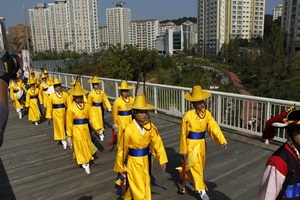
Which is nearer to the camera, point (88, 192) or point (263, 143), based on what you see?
point (88, 192)

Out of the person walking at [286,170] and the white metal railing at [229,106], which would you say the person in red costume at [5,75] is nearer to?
the person walking at [286,170]

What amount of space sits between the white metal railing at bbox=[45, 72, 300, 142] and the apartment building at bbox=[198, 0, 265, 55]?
262ft

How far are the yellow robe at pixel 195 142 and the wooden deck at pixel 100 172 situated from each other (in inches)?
20.4

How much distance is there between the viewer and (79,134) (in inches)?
228

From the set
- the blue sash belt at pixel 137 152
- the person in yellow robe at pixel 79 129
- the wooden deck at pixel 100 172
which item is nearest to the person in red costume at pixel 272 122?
the blue sash belt at pixel 137 152

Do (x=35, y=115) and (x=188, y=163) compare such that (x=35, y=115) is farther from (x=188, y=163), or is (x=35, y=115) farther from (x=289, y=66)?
(x=289, y=66)

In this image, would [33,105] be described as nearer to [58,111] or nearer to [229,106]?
[58,111]

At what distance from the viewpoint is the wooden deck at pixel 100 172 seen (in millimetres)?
4742

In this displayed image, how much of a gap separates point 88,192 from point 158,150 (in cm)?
160

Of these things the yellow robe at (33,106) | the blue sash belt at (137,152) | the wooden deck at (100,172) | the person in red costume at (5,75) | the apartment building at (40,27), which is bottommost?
the wooden deck at (100,172)

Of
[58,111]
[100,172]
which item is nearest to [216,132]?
[100,172]

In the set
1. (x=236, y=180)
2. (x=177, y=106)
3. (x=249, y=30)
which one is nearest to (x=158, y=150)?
(x=236, y=180)

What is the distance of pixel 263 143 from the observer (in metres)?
6.65

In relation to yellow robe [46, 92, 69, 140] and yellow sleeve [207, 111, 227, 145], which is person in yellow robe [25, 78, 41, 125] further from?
yellow sleeve [207, 111, 227, 145]
